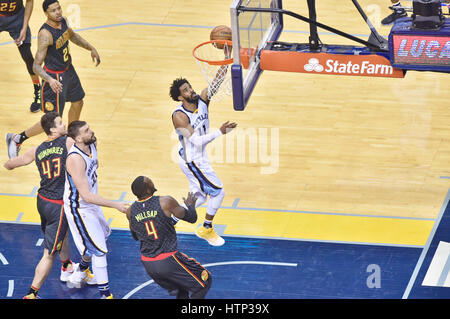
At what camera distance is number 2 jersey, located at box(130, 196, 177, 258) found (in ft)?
32.2

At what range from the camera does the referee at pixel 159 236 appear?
9828 millimetres

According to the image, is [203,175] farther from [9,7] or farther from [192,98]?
[9,7]

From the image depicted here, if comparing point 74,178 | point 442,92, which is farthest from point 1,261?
point 442,92

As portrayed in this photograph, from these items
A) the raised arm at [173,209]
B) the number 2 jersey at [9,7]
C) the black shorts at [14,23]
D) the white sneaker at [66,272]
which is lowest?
the white sneaker at [66,272]

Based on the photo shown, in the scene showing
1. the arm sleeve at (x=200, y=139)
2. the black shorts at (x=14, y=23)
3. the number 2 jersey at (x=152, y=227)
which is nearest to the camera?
the number 2 jersey at (x=152, y=227)

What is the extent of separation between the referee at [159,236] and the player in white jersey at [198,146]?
4.78 feet

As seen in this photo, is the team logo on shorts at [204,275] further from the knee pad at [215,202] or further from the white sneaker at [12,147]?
the white sneaker at [12,147]

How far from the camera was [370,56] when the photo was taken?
10516mm

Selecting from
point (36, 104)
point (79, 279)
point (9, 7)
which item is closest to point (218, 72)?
point (79, 279)

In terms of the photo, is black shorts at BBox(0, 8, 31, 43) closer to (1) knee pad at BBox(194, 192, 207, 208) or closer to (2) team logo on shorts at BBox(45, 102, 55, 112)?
(2) team logo on shorts at BBox(45, 102, 55, 112)

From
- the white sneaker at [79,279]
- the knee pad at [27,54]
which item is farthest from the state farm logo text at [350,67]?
the knee pad at [27,54]

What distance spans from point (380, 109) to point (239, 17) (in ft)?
13.6

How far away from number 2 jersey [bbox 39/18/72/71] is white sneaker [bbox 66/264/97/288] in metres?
3.05

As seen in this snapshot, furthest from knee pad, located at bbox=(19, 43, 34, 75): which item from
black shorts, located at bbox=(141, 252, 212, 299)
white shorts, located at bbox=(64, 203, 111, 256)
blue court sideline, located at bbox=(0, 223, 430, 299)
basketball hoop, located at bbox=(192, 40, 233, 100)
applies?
black shorts, located at bbox=(141, 252, 212, 299)
